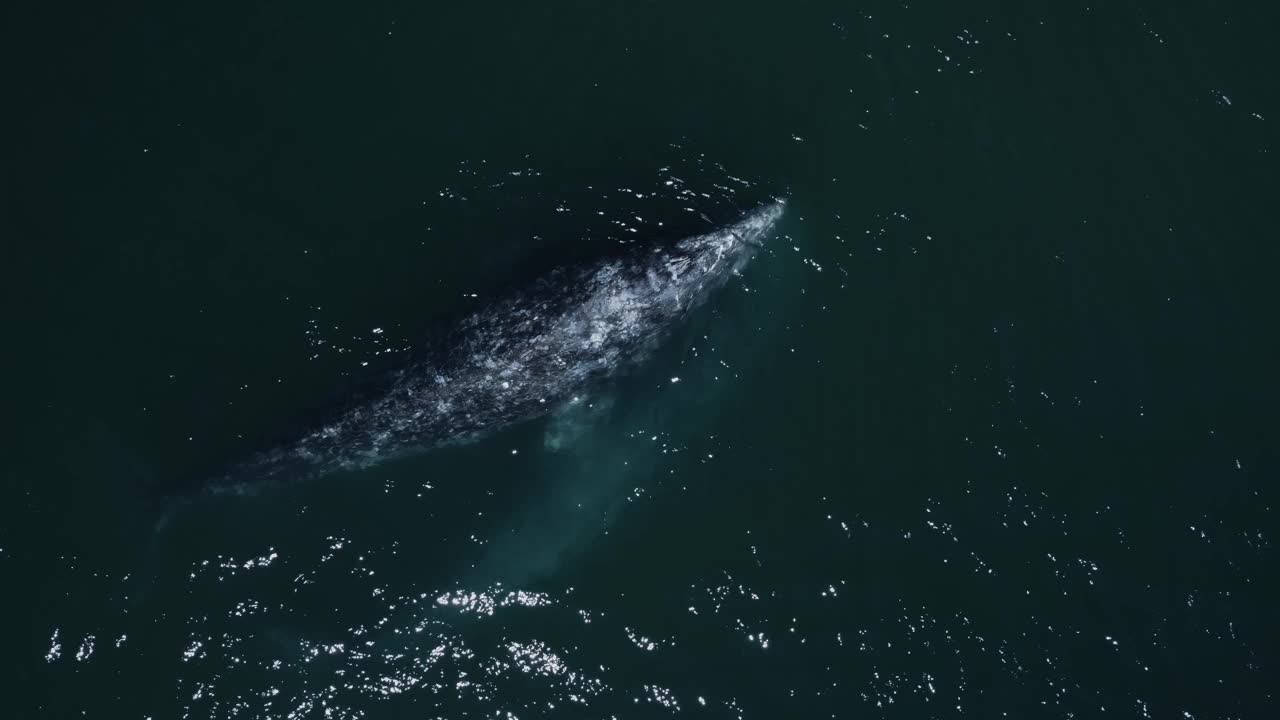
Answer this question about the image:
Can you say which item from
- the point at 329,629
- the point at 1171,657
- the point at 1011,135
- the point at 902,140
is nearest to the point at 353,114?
the point at 329,629

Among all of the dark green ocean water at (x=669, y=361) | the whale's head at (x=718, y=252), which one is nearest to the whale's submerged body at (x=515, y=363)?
the whale's head at (x=718, y=252)

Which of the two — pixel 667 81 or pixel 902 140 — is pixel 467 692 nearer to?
pixel 667 81

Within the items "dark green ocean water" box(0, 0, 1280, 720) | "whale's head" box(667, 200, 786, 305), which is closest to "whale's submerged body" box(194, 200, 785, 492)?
"whale's head" box(667, 200, 786, 305)

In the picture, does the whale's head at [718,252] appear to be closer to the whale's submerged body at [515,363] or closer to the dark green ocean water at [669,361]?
the whale's submerged body at [515,363]

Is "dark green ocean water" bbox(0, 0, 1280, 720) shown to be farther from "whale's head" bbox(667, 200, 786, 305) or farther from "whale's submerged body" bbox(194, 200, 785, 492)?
"whale's submerged body" bbox(194, 200, 785, 492)

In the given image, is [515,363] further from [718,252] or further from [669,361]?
[718,252]

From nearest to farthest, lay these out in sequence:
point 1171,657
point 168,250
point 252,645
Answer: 1. point 252,645
2. point 1171,657
3. point 168,250

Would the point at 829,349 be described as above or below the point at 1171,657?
above
